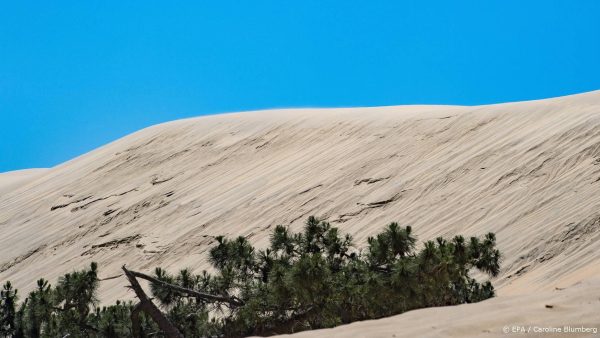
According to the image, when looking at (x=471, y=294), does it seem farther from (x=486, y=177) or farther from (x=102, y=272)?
(x=102, y=272)

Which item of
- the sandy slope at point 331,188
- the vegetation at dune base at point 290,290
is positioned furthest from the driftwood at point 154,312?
the sandy slope at point 331,188

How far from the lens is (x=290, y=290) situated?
372 inches

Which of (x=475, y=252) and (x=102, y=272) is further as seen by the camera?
(x=102, y=272)

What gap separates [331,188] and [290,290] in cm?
1108

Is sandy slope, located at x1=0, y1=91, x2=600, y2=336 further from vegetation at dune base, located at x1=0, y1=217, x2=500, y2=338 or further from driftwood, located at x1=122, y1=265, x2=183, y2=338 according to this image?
driftwood, located at x1=122, y1=265, x2=183, y2=338

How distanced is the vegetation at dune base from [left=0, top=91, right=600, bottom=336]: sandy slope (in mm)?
2199

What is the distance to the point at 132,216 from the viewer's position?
22.8 m

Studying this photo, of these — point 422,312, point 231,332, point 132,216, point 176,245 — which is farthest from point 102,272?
point 422,312

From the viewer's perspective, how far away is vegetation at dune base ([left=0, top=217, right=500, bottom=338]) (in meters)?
9.12

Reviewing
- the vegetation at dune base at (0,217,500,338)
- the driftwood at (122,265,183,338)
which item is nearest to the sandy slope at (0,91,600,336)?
the vegetation at dune base at (0,217,500,338)

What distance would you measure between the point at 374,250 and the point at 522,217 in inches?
235

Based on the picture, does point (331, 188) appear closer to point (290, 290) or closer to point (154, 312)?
point (290, 290)

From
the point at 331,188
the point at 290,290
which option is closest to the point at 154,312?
the point at 290,290

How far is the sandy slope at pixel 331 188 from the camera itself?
597 inches
